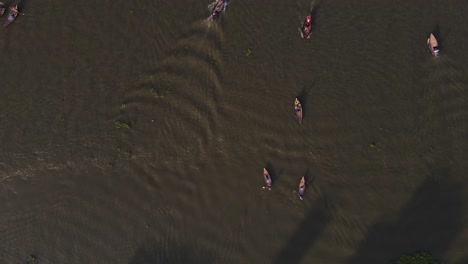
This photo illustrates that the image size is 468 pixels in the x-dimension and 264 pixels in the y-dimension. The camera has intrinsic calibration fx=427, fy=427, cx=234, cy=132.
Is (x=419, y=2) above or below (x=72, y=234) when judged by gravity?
above

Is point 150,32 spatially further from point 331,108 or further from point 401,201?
point 401,201

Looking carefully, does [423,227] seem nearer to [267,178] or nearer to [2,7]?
[267,178]

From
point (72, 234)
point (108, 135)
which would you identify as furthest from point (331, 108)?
point (72, 234)

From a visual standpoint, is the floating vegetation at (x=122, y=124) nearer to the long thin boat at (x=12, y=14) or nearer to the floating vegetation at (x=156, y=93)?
the floating vegetation at (x=156, y=93)

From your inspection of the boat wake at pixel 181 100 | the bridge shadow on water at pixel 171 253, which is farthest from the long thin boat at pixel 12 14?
the bridge shadow on water at pixel 171 253

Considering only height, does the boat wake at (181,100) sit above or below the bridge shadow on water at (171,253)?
above
